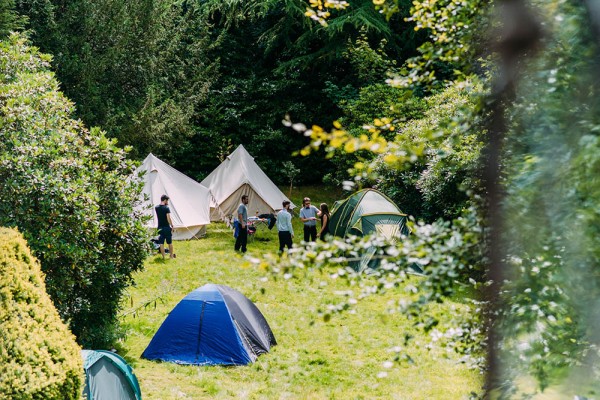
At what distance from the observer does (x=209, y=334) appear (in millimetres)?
8609

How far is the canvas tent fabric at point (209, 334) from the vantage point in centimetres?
849

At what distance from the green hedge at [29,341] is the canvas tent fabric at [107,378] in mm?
1266

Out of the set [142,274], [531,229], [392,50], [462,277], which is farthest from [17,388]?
[392,50]

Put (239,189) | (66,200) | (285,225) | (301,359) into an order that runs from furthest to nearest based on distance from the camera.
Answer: (239,189) → (285,225) → (301,359) → (66,200)

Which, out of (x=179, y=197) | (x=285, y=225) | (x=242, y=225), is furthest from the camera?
(x=179, y=197)

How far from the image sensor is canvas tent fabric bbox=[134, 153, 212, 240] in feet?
49.5

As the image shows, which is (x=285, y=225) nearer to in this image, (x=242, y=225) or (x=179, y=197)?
(x=242, y=225)

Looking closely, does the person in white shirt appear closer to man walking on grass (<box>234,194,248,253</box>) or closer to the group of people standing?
the group of people standing

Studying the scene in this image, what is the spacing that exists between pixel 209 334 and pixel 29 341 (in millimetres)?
3854

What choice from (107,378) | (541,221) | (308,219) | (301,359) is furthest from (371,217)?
(541,221)

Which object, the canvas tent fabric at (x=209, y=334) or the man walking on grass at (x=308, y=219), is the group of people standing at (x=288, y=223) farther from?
the canvas tent fabric at (x=209, y=334)

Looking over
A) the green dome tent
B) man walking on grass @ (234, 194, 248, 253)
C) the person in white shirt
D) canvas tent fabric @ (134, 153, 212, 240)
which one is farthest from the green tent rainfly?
canvas tent fabric @ (134, 153, 212, 240)

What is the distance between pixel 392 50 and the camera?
22.2m

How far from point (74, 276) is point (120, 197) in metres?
1.17
